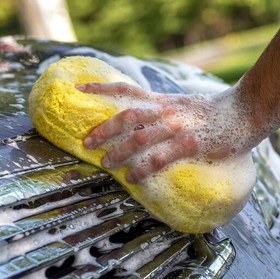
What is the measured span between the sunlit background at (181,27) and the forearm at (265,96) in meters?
10.9

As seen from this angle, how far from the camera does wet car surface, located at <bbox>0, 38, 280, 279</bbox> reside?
1.47 metres

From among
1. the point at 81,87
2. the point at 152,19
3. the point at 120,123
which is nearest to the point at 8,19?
the point at 152,19

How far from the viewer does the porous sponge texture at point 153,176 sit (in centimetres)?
167

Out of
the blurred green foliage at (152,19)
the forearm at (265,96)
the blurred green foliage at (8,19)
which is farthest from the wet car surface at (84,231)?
the blurred green foliage at (8,19)

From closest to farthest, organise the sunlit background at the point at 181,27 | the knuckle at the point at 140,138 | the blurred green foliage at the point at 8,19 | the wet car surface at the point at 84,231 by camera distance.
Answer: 1. the wet car surface at the point at 84,231
2. the knuckle at the point at 140,138
3. the blurred green foliage at the point at 8,19
4. the sunlit background at the point at 181,27

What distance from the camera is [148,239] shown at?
5.54 ft

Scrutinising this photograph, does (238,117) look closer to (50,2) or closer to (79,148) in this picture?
(79,148)

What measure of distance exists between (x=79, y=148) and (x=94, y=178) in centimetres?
9

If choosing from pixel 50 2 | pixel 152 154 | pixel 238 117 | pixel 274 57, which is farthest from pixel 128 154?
pixel 50 2

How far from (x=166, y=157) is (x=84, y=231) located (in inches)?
10.1

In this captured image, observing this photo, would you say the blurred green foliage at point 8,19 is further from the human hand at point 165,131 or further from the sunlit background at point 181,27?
the human hand at point 165,131

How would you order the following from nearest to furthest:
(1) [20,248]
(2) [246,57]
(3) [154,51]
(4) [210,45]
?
(1) [20,248] < (2) [246,57] < (3) [154,51] < (4) [210,45]

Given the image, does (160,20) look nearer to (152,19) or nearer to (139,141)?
(152,19)

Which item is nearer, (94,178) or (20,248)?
(20,248)
